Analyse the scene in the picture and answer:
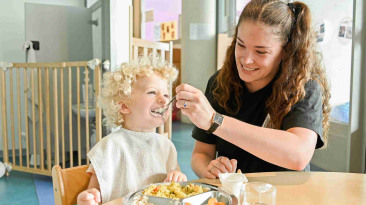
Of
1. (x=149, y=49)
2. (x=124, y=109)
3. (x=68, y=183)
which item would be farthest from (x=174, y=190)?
(x=149, y=49)

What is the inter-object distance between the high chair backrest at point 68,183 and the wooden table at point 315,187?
227 millimetres

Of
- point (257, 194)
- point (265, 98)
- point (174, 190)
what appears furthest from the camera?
point (265, 98)

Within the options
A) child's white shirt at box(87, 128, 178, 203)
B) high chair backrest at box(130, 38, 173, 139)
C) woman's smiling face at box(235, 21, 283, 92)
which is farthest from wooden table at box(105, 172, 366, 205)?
high chair backrest at box(130, 38, 173, 139)

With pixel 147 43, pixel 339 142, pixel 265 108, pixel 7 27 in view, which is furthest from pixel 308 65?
pixel 7 27

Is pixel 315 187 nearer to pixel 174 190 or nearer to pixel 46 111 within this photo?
pixel 174 190

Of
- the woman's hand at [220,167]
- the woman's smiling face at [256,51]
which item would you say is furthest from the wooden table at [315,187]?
the woman's smiling face at [256,51]

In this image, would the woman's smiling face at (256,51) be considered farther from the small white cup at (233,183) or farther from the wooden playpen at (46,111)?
the wooden playpen at (46,111)

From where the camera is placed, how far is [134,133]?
51.3 inches

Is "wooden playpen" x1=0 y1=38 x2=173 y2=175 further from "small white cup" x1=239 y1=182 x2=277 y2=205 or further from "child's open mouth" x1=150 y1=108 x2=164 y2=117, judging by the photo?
"small white cup" x1=239 y1=182 x2=277 y2=205

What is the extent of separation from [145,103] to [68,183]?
1.26 ft

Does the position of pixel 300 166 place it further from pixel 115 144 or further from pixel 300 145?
pixel 115 144

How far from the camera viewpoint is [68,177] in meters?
1.07

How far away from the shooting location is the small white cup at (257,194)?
763 millimetres

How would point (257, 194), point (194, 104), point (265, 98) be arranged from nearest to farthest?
point (257, 194)
point (194, 104)
point (265, 98)
